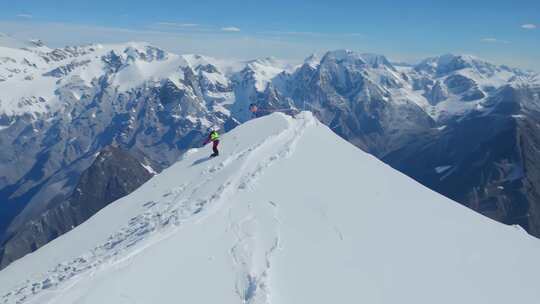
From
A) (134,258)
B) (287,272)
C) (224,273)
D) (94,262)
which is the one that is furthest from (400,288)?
(94,262)

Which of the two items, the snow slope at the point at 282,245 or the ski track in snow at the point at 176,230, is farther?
the ski track in snow at the point at 176,230

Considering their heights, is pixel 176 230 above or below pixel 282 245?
above

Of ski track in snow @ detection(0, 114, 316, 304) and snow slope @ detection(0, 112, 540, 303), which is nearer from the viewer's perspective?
snow slope @ detection(0, 112, 540, 303)

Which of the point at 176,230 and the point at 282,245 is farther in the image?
the point at 176,230
